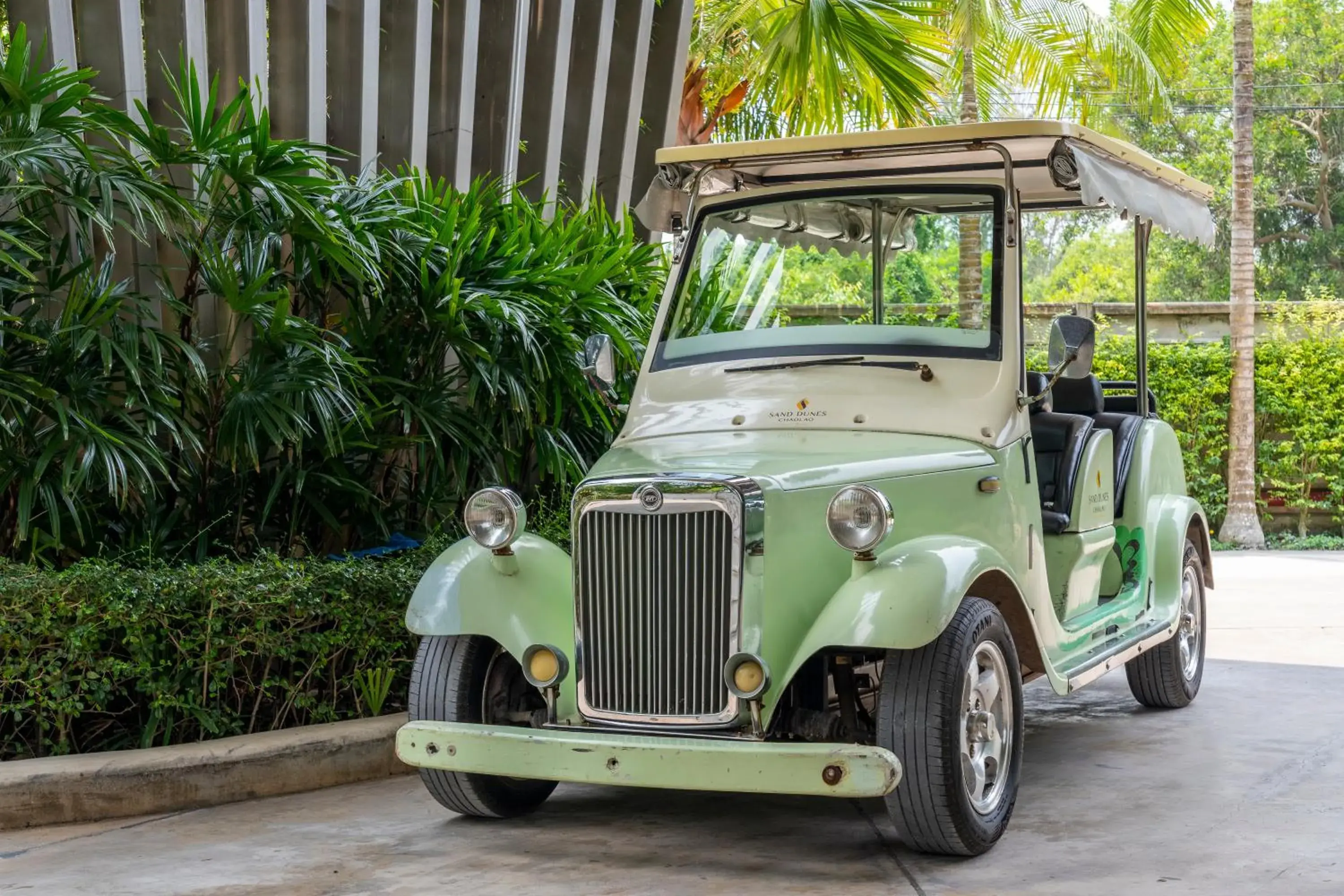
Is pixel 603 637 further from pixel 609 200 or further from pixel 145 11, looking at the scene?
pixel 609 200

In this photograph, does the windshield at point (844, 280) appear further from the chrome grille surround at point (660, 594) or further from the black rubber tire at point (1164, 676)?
the black rubber tire at point (1164, 676)

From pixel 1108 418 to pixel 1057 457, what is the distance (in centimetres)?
78

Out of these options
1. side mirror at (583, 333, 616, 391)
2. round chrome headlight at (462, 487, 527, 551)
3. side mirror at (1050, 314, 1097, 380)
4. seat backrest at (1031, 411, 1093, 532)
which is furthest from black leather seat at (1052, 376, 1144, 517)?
round chrome headlight at (462, 487, 527, 551)

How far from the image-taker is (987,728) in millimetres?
4738

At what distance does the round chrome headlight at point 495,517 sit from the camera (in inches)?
194

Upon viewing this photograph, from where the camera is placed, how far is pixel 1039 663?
17.2 feet

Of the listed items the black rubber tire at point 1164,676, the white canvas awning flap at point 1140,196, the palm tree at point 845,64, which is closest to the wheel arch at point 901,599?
the white canvas awning flap at point 1140,196

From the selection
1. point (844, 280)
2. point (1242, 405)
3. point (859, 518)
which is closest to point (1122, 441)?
point (844, 280)

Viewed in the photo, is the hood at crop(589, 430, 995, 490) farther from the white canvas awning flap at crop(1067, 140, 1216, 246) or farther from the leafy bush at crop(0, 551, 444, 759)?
the leafy bush at crop(0, 551, 444, 759)

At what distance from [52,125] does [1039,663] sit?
4.37 meters

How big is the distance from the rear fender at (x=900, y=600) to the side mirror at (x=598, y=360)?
1747mm

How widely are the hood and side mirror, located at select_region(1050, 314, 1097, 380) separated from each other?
447 millimetres

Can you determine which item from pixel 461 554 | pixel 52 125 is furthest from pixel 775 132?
pixel 461 554

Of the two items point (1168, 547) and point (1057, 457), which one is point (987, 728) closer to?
point (1057, 457)
